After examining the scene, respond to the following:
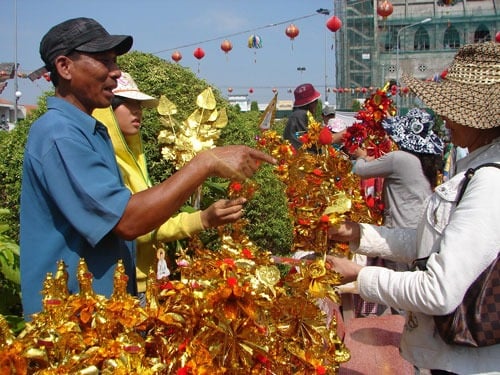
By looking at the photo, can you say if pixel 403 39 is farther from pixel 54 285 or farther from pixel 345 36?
pixel 54 285

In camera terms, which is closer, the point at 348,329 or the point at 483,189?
the point at 483,189

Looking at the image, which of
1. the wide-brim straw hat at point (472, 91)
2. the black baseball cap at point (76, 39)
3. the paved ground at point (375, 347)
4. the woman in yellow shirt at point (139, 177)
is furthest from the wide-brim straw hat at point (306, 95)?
the black baseball cap at point (76, 39)

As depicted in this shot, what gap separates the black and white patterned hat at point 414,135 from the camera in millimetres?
3531

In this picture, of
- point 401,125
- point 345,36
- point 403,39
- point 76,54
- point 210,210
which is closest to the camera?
point 76,54

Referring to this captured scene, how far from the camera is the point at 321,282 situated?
152 centimetres

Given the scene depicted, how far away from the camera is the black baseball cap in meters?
1.45

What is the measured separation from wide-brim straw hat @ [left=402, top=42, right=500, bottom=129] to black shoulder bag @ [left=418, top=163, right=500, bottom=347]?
162 mm

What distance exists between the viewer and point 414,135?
11.7 feet

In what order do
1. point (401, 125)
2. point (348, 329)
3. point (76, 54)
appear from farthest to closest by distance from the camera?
point (401, 125)
point (348, 329)
point (76, 54)

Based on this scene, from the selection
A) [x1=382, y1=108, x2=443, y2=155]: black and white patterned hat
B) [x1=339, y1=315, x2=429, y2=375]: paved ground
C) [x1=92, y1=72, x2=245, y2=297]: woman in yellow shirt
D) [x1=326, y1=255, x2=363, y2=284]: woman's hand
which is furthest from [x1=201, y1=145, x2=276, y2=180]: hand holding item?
[x1=382, y1=108, x2=443, y2=155]: black and white patterned hat

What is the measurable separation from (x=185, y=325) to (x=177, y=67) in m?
2.14

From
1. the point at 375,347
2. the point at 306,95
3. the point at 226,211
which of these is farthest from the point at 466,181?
the point at 306,95

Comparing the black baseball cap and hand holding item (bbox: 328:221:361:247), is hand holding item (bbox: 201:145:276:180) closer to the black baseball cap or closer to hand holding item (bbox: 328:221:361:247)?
the black baseball cap

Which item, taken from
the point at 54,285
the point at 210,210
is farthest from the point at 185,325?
the point at 210,210
